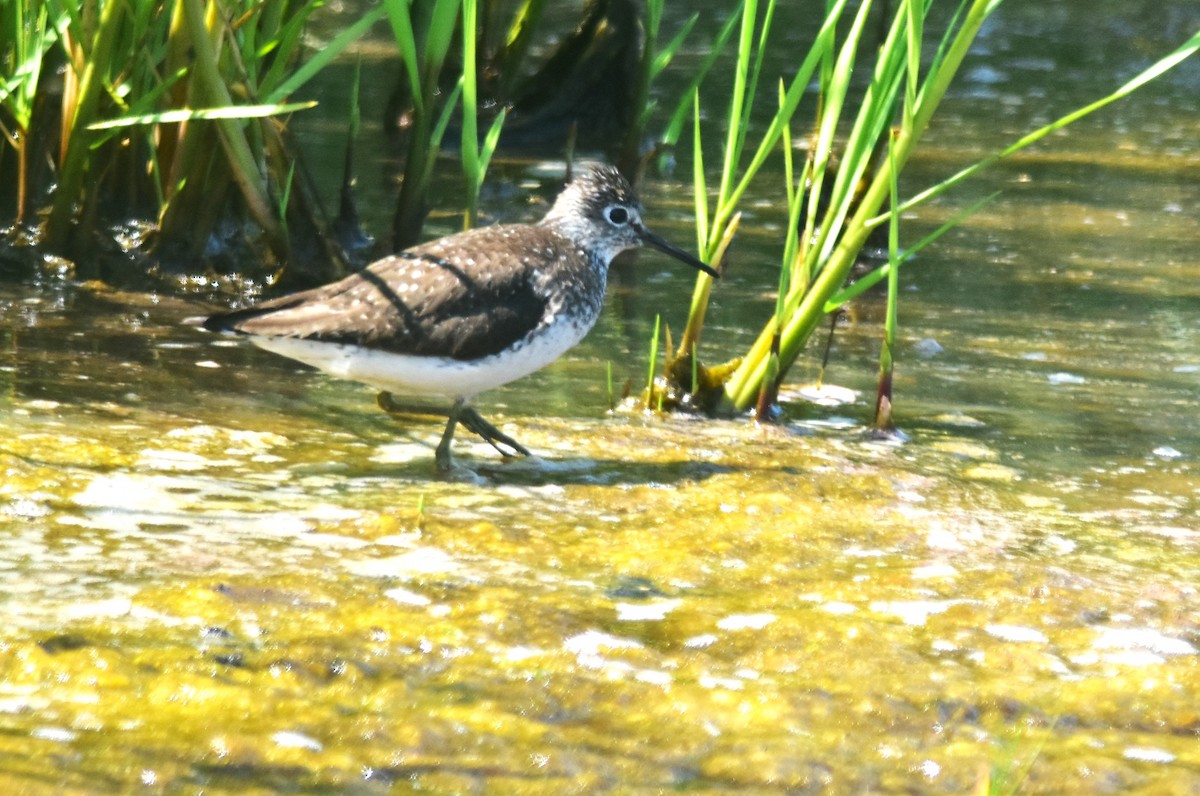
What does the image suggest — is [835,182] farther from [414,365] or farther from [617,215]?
[414,365]

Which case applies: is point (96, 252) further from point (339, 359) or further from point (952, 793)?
point (952, 793)

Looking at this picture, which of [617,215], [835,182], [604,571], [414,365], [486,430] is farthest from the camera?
[617,215]

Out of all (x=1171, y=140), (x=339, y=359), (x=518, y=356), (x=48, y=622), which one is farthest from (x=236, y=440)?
(x=1171, y=140)

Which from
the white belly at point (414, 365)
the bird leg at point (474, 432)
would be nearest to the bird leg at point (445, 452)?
the bird leg at point (474, 432)

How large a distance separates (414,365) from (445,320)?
17cm

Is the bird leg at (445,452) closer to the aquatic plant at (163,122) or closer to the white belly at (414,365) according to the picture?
the white belly at (414,365)

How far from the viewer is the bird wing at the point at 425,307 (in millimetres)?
4797

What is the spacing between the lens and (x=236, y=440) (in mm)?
4871

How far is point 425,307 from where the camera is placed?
16.1 ft

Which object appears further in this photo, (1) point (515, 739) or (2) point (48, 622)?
(2) point (48, 622)

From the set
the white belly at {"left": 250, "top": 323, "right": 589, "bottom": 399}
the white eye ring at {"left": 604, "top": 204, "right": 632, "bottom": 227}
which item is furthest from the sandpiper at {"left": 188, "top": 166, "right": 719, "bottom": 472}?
the white eye ring at {"left": 604, "top": 204, "right": 632, "bottom": 227}

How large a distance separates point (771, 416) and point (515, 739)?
104 inches

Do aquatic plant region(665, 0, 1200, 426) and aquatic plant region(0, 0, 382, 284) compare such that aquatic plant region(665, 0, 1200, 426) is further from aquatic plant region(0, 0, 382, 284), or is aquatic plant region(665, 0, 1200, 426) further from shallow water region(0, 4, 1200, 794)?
aquatic plant region(0, 0, 382, 284)

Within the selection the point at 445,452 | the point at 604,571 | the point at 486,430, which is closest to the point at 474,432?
the point at 486,430
